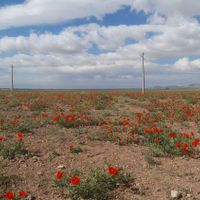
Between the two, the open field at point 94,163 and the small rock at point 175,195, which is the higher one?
the open field at point 94,163

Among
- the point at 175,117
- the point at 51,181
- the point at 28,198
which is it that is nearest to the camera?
the point at 28,198

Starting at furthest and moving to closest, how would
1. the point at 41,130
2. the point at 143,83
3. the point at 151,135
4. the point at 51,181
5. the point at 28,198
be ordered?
the point at 143,83 < the point at 41,130 < the point at 151,135 < the point at 51,181 < the point at 28,198

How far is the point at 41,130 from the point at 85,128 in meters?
1.51

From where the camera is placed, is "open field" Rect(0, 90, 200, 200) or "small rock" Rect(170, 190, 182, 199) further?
"open field" Rect(0, 90, 200, 200)

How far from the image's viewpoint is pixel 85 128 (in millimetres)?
11008

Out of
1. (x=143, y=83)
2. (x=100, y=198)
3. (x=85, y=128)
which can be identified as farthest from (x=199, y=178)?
(x=143, y=83)

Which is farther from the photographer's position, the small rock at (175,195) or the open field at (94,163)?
the open field at (94,163)

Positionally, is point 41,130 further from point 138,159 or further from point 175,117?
point 175,117

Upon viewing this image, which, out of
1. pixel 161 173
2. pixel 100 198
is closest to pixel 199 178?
pixel 161 173

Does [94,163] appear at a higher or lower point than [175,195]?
higher

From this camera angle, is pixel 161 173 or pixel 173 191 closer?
pixel 173 191

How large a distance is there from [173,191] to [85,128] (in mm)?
5981

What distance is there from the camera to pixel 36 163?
6961 mm

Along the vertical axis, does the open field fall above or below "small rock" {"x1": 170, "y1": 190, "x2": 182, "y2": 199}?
above
